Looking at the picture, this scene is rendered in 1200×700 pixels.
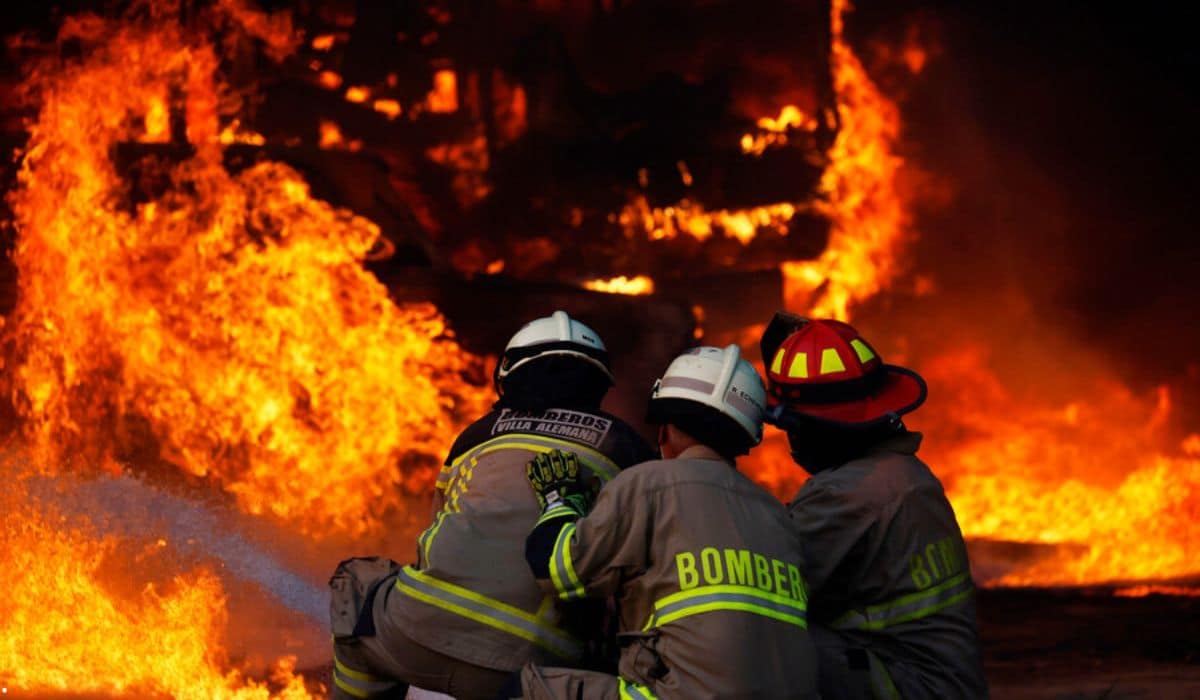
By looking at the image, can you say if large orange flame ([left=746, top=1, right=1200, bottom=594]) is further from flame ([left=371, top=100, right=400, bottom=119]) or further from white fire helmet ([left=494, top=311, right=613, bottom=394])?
white fire helmet ([left=494, top=311, right=613, bottom=394])

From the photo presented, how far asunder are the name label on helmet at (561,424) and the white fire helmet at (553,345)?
22cm

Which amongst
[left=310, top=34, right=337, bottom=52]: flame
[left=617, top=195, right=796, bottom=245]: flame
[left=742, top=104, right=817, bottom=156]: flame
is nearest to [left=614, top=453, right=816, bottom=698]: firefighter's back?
[left=617, top=195, right=796, bottom=245]: flame

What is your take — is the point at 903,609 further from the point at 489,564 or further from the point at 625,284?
the point at 625,284

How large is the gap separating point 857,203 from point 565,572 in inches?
484

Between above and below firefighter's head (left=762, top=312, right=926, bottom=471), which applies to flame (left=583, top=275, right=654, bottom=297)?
above

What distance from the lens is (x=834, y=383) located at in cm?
427

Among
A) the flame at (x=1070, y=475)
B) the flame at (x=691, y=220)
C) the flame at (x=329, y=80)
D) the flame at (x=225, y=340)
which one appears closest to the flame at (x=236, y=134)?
the flame at (x=329, y=80)

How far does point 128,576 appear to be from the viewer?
7969 mm

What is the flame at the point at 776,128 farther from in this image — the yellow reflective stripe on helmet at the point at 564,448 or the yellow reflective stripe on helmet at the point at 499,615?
the yellow reflective stripe on helmet at the point at 499,615

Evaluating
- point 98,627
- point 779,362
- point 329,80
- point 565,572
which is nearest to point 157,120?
point 329,80

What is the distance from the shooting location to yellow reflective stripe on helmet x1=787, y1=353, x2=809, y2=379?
4312 millimetres

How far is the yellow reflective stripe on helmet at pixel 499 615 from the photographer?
3973mm

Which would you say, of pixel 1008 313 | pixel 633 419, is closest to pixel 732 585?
pixel 633 419

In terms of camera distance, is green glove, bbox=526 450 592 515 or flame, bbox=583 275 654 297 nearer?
green glove, bbox=526 450 592 515
